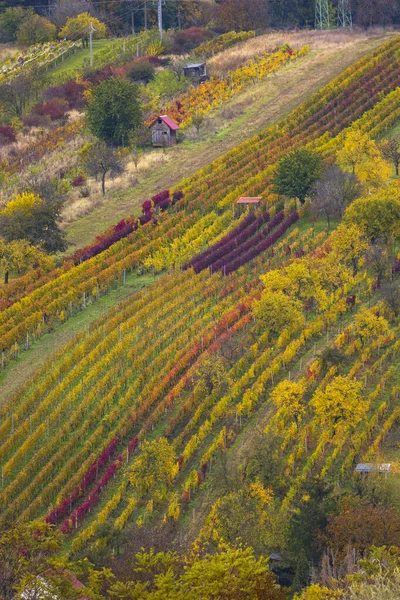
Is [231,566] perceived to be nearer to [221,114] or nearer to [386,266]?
[386,266]

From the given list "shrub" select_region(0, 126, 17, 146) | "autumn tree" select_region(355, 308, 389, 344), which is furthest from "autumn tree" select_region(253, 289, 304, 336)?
"shrub" select_region(0, 126, 17, 146)

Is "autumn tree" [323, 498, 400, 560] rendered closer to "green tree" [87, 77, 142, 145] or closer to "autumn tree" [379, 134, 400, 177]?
"autumn tree" [379, 134, 400, 177]

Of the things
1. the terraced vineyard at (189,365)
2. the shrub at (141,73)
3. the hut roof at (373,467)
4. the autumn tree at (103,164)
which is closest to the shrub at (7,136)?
the shrub at (141,73)

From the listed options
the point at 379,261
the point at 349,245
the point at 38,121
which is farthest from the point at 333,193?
the point at 38,121

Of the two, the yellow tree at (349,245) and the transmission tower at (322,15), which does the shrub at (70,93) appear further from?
the yellow tree at (349,245)

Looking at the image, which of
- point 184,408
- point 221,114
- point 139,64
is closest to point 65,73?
point 139,64

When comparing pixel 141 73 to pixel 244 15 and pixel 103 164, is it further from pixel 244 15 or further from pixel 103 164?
pixel 103 164

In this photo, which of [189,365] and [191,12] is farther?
[191,12]
